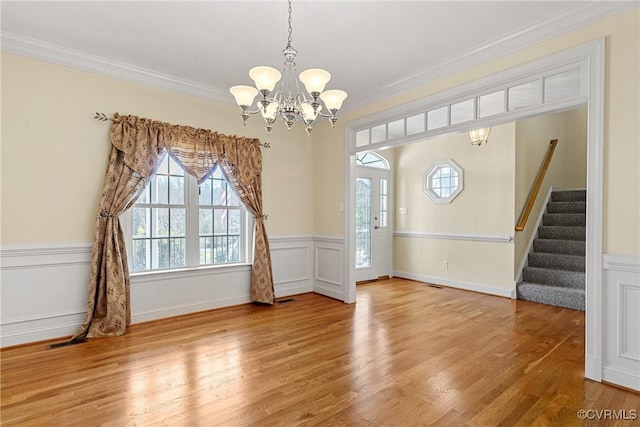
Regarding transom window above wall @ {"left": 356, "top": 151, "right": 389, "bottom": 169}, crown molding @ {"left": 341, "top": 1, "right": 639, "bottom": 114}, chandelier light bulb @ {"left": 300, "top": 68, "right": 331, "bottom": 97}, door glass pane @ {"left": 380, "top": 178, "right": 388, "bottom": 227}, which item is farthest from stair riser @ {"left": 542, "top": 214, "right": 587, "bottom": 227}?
chandelier light bulb @ {"left": 300, "top": 68, "right": 331, "bottom": 97}

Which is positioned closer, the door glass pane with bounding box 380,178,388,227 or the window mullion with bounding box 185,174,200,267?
the window mullion with bounding box 185,174,200,267

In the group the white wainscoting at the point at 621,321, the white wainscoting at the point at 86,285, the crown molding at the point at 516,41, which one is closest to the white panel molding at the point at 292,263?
the white wainscoting at the point at 86,285

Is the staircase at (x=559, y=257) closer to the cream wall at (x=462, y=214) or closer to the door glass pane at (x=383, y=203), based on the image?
the cream wall at (x=462, y=214)

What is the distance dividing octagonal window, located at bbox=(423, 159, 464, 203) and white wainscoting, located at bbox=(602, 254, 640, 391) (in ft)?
11.3

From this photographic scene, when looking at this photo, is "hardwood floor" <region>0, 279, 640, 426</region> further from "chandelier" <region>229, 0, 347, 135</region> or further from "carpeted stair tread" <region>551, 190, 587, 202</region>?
"carpeted stair tread" <region>551, 190, 587, 202</region>

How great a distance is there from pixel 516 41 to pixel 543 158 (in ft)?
12.4

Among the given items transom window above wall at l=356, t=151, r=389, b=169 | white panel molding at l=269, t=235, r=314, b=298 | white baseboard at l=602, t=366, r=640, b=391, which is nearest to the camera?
white baseboard at l=602, t=366, r=640, b=391

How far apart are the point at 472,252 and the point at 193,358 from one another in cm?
458

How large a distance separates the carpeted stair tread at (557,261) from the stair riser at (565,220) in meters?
0.80

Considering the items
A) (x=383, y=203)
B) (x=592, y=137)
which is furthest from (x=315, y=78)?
(x=383, y=203)

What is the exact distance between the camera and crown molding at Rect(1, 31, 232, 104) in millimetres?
3163

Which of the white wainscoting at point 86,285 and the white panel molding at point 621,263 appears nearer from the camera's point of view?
the white panel molding at point 621,263

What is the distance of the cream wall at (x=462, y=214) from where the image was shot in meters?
5.26

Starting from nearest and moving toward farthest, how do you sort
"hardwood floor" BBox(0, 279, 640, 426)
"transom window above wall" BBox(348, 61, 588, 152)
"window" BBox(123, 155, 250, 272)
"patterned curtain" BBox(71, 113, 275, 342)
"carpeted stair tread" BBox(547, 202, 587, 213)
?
"hardwood floor" BBox(0, 279, 640, 426), "transom window above wall" BBox(348, 61, 588, 152), "patterned curtain" BBox(71, 113, 275, 342), "window" BBox(123, 155, 250, 272), "carpeted stair tread" BBox(547, 202, 587, 213)
